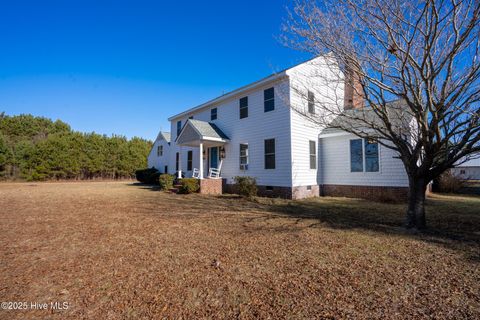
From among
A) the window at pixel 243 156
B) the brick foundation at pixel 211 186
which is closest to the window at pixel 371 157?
the window at pixel 243 156

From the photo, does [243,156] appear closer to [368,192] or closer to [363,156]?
[363,156]

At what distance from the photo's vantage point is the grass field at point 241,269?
2568 millimetres

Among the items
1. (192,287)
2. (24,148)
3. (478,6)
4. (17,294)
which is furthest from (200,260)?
(24,148)

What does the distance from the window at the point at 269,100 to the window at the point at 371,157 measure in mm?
5122

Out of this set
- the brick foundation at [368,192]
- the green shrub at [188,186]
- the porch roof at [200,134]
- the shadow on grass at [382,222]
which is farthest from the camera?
the porch roof at [200,134]

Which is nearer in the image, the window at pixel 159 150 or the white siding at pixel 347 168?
the white siding at pixel 347 168

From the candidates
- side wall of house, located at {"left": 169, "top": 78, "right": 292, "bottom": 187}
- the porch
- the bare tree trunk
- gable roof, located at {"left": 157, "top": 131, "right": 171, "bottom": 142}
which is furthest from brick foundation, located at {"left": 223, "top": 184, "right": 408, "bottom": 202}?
gable roof, located at {"left": 157, "top": 131, "right": 171, "bottom": 142}

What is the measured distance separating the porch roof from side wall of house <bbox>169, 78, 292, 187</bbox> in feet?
1.72

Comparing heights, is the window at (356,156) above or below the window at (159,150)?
below

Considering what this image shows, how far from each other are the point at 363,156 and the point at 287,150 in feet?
12.7

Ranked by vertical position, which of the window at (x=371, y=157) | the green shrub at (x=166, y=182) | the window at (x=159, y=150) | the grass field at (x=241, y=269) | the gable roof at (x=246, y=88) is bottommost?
the grass field at (x=241, y=269)

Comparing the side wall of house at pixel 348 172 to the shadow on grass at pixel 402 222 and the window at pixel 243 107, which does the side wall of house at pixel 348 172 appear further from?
the window at pixel 243 107

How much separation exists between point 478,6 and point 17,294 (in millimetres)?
8187

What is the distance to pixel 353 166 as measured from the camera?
12352mm
